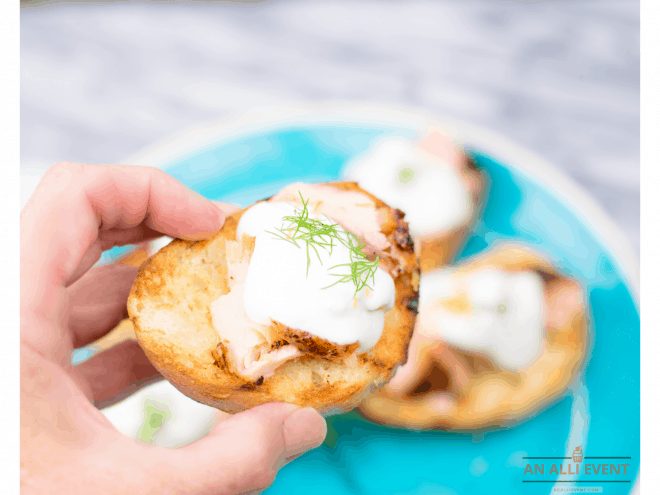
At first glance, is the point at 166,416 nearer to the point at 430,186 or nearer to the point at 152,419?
the point at 152,419

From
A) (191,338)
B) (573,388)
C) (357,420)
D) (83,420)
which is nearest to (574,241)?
(573,388)

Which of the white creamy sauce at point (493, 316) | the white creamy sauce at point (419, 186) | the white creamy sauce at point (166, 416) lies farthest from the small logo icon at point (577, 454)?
the white creamy sauce at point (166, 416)

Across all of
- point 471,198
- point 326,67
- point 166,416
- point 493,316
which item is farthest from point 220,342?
point 326,67

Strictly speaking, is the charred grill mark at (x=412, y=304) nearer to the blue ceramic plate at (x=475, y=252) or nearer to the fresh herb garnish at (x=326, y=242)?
the fresh herb garnish at (x=326, y=242)

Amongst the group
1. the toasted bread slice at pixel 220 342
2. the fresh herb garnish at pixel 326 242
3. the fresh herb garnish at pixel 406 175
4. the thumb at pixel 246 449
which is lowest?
the thumb at pixel 246 449

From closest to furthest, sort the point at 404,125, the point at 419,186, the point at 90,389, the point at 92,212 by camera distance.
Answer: the point at 92,212
the point at 90,389
the point at 419,186
the point at 404,125

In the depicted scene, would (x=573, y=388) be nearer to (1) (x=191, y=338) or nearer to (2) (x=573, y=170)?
(2) (x=573, y=170)
